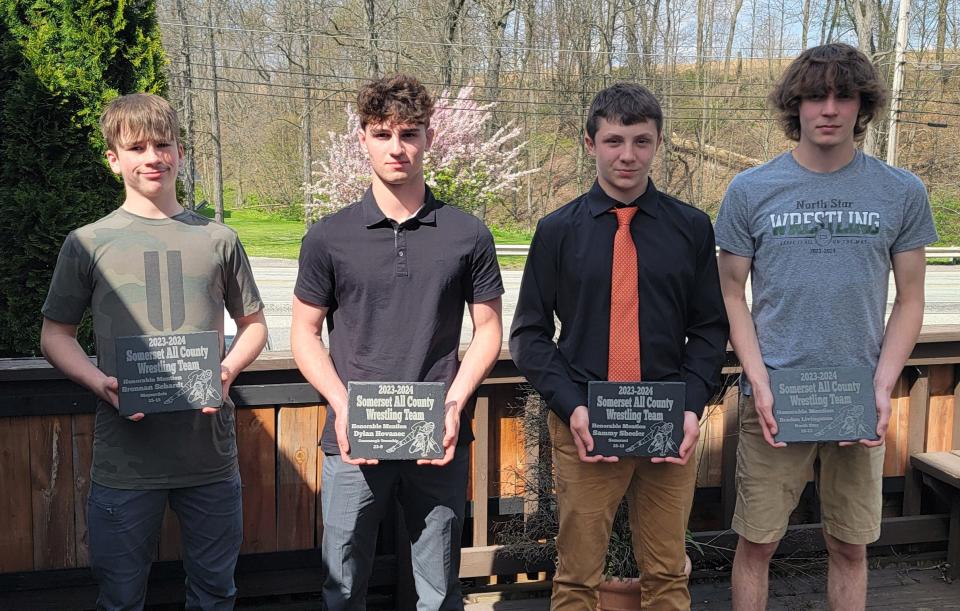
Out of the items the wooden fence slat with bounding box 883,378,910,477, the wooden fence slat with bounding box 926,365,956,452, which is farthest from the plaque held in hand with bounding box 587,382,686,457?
the wooden fence slat with bounding box 926,365,956,452

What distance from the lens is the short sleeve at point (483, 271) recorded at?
230 cm

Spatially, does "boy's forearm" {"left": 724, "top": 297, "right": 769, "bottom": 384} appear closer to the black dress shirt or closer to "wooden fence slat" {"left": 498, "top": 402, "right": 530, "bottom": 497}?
the black dress shirt

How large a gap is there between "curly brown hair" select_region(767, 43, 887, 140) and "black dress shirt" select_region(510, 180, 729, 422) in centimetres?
47

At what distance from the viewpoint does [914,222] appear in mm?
2457

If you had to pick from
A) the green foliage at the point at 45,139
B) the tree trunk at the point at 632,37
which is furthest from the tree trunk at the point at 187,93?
the green foliage at the point at 45,139

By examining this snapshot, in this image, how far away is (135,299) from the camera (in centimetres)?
227

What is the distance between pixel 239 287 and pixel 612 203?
1.13 meters

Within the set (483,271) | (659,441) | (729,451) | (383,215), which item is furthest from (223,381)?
(729,451)

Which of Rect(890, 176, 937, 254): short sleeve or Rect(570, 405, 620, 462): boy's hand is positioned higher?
Rect(890, 176, 937, 254): short sleeve

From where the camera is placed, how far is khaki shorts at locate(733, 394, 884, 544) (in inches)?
101

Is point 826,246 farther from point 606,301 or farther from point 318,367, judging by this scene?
point 318,367

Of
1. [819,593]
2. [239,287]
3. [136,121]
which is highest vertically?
[136,121]

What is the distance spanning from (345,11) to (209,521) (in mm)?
27276

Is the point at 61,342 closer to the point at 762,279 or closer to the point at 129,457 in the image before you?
the point at 129,457
